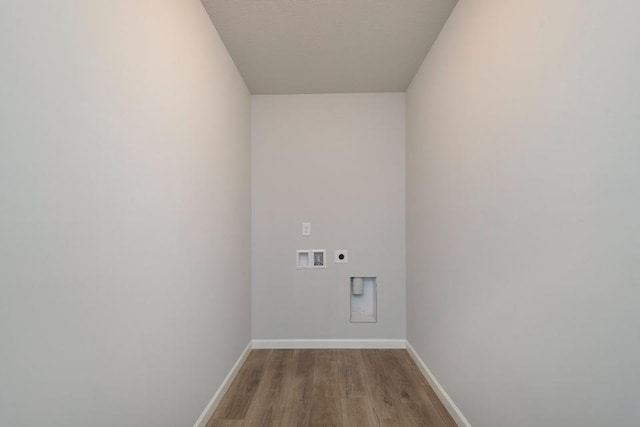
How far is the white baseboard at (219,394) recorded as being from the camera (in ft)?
7.05

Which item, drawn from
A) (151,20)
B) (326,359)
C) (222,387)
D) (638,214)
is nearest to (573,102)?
(638,214)

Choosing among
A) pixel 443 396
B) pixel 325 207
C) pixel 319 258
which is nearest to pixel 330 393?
pixel 443 396

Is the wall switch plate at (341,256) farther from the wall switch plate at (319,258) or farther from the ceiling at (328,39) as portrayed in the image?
the ceiling at (328,39)

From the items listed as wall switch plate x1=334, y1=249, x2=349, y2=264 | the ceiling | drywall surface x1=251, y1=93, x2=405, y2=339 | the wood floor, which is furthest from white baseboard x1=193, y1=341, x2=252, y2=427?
the ceiling

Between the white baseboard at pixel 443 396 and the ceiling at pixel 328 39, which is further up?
the ceiling at pixel 328 39

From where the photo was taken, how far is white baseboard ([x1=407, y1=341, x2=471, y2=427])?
2.10 meters

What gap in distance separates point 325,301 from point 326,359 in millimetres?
563

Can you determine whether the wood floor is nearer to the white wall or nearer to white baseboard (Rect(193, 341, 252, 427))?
white baseboard (Rect(193, 341, 252, 427))

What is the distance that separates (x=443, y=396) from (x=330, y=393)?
0.78 meters

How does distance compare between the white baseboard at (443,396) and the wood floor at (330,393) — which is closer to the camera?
the white baseboard at (443,396)

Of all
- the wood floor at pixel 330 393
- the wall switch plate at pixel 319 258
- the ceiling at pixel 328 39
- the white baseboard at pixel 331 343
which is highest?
the ceiling at pixel 328 39

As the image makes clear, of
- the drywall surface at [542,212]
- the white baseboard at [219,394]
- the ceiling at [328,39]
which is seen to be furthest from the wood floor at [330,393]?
the ceiling at [328,39]

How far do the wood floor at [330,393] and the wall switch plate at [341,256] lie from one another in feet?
2.88

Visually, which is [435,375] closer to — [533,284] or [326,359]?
[326,359]
